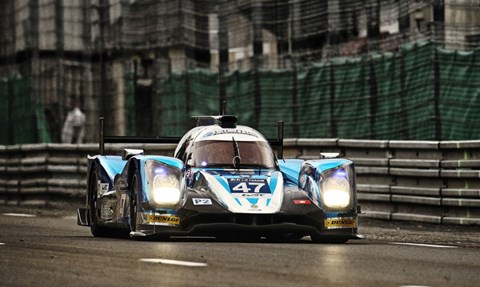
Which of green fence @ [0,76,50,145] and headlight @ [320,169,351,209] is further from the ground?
green fence @ [0,76,50,145]

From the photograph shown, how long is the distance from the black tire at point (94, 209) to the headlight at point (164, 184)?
1868 millimetres

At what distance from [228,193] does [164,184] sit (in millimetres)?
622

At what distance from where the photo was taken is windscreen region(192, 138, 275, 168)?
1380cm

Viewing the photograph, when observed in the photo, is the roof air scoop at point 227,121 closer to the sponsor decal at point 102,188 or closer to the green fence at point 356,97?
the sponsor decal at point 102,188

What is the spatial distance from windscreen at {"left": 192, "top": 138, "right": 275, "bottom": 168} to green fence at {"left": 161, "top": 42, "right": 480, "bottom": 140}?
325 cm

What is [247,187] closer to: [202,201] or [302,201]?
[202,201]

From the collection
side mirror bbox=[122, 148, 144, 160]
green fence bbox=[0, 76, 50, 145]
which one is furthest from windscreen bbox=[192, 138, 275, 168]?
green fence bbox=[0, 76, 50, 145]

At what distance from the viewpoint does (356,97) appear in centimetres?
2039

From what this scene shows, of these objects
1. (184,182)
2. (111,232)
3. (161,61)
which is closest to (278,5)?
(161,61)

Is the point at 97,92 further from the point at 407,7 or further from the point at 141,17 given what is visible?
the point at 407,7

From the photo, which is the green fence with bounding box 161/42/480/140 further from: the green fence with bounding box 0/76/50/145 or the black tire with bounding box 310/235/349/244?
the black tire with bounding box 310/235/349/244

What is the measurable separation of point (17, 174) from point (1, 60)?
146 inches

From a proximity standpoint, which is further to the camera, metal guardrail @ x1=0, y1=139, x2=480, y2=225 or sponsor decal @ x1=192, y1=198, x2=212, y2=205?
metal guardrail @ x1=0, y1=139, x2=480, y2=225

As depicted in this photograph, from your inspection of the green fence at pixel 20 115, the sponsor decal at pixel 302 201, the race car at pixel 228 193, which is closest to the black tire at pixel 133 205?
the race car at pixel 228 193
